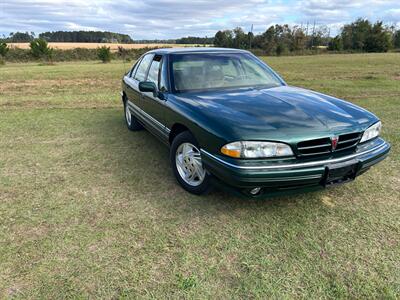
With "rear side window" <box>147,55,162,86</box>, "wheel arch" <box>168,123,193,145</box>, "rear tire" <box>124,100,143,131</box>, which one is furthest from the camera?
"rear tire" <box>124,100,143,131</box>

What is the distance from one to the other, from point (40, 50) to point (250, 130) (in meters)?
38.3

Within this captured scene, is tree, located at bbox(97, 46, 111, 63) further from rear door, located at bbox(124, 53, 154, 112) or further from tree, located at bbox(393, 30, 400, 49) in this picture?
tree, located at bbox(393, 30, 400, 49)

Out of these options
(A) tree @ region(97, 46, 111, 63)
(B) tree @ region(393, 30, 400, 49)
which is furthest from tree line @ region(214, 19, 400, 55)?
(A) tree @ region(97, 46, 111, 63)

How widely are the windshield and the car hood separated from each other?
0.29 metres

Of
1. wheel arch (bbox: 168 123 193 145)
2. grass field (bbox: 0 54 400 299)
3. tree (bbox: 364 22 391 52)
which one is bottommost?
grass field (bbox: 0 54 400 299)

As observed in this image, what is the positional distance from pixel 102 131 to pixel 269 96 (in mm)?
3615

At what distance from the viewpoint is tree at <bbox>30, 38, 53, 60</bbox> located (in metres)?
34.3

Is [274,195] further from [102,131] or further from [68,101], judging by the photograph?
[68,101]

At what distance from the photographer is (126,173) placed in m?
3.99

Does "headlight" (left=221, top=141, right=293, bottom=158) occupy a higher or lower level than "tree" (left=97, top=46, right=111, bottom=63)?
lower

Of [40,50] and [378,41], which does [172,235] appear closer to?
[40,50]

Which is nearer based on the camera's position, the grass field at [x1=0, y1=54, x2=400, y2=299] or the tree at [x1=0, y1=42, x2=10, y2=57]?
the grass field at [x1=0, y1=54, x2=400, y2=299]

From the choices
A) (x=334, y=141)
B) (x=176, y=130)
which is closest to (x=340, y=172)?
(x=334, y=141)

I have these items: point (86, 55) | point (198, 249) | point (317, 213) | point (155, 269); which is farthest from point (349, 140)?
point (86, 55)
